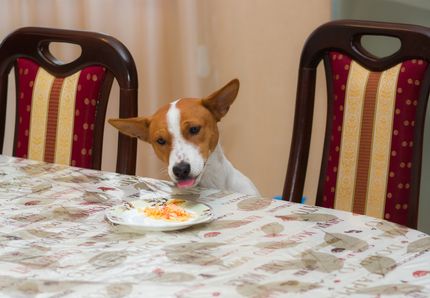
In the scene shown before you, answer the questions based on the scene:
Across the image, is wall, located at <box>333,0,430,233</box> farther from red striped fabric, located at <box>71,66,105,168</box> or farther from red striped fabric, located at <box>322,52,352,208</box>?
red striped fabric, located at <box>71,66,105,168</box>

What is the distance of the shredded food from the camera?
5.03ft

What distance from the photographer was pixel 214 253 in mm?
1356

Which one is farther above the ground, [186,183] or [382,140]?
[382,140]

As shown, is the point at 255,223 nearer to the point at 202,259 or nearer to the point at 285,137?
the point at 202,259

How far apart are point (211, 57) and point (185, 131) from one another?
50.5 inches

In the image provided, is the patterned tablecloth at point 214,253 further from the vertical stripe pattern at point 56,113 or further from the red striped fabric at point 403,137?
the vertical stripe pattern at point 56,113

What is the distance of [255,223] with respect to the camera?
1535 mm

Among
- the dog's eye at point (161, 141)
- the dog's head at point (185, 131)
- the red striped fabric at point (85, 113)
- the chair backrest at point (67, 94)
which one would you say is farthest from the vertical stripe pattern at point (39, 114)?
the dog's eye at point (161, 141)

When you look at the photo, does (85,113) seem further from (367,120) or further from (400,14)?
(400,14)

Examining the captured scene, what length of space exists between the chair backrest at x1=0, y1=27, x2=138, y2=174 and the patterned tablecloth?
507 mm

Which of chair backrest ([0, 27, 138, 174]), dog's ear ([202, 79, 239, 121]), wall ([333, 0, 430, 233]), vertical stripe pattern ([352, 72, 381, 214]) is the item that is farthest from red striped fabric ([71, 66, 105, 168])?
wall ([333, 0, 430, 233])

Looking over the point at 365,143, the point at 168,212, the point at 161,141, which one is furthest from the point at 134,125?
the point at 365,143

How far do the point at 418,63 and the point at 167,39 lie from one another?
4.76 feet

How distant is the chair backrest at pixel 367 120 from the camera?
74.5 inches
